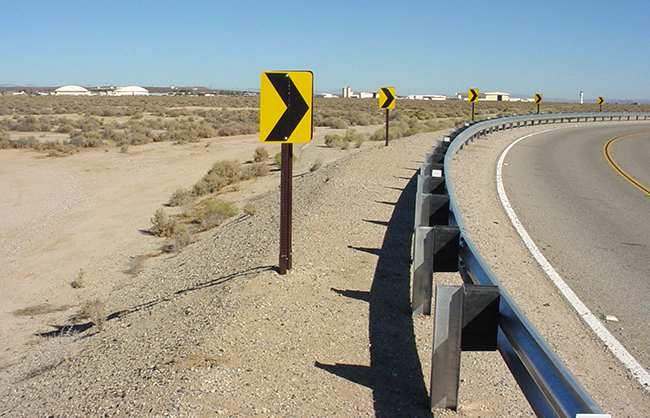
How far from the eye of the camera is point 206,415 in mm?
4059

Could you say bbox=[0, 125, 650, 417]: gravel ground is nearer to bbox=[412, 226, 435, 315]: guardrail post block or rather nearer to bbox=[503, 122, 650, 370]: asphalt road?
bbox=[412, 226, 435, 315]: guardrail post block

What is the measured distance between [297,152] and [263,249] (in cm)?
2056

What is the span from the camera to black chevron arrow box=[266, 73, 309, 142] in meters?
6.64

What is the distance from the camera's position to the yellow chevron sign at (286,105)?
6629 millimetres

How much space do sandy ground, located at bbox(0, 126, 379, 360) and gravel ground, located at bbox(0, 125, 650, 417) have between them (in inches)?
68.5

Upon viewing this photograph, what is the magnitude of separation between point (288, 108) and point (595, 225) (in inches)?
262

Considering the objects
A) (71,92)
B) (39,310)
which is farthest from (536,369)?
(71,92)

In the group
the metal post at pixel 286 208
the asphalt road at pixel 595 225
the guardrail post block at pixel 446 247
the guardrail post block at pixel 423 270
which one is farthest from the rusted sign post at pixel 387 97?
the guardrail post block at pixel 446 247

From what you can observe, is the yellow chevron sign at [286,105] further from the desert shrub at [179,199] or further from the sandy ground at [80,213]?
the desert shrub at [179,199]

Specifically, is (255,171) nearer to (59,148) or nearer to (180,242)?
(180,242)

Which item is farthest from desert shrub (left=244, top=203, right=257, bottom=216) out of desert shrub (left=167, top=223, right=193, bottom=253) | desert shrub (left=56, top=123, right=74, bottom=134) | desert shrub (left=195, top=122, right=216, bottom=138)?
desert shrub (left=56, top=123, right=74, bottom=134)

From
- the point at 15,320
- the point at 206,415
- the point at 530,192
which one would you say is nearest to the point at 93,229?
the point at 15,320

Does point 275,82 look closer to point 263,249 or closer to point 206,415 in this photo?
point 263,249

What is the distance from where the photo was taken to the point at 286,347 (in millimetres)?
5156
